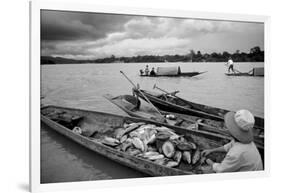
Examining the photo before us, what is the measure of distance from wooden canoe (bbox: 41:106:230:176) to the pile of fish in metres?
0.04

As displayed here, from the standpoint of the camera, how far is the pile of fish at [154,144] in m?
3.81

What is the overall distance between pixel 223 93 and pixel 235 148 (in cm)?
62

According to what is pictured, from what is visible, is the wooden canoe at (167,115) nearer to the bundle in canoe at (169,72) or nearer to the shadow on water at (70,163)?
the bundle in canoe at (169,72)

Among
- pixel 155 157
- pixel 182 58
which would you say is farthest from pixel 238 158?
pixel 182 58

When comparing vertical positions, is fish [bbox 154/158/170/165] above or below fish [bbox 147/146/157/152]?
below

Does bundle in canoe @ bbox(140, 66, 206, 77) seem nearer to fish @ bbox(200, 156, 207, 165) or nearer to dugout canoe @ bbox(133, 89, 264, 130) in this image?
dugout canoe @ bbox(133, 89, 264, 130)

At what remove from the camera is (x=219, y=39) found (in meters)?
4.19

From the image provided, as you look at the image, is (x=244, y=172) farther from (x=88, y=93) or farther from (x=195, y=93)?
(x=88, y=93)

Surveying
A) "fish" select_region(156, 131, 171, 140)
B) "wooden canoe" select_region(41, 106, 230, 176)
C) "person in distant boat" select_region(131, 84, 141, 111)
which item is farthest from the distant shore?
"fish" select_region(156, 131, 171, 140)

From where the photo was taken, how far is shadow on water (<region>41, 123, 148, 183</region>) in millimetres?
3586

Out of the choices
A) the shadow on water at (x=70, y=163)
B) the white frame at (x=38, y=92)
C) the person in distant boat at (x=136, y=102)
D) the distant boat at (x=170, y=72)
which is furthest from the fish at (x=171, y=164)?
the distant boat at (x=170, y=72)

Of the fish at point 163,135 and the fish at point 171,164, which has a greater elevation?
the fish at point 163,135

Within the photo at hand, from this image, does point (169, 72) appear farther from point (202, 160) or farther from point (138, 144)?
point (202, 160)

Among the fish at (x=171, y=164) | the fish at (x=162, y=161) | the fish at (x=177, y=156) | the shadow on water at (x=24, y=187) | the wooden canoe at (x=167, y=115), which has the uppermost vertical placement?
the wooden canoe at (x=167, y=115)
